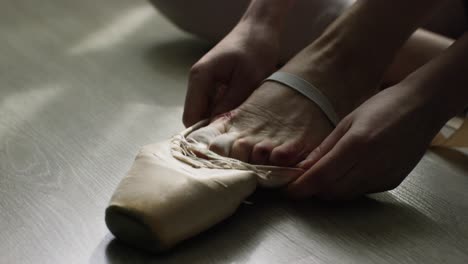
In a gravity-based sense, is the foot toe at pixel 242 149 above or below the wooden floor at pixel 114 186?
above

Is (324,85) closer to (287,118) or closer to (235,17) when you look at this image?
(287,118)

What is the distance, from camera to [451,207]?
77cm

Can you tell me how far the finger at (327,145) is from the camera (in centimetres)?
72

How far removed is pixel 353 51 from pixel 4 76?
0.66 metres

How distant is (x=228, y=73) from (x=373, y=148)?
0.25 m

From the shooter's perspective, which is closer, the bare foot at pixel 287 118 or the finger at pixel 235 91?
the bare foot at pixel 287 118

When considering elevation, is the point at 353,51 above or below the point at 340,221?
above

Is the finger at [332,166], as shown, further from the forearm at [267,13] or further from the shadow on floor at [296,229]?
the forearm at [267,13]

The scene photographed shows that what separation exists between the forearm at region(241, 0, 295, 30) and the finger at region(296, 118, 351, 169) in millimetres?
270

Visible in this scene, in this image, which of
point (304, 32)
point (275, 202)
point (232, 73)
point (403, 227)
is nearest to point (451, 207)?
point (403, 227)

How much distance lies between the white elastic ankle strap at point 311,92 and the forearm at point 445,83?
0.11 m

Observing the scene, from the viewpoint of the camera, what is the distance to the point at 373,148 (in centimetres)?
68

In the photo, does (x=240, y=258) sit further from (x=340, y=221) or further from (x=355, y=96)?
(x=355, y=96)

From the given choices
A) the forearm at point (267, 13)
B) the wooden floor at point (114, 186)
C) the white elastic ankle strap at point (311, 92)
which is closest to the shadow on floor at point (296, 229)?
the wooden floor at point (114, 186)
